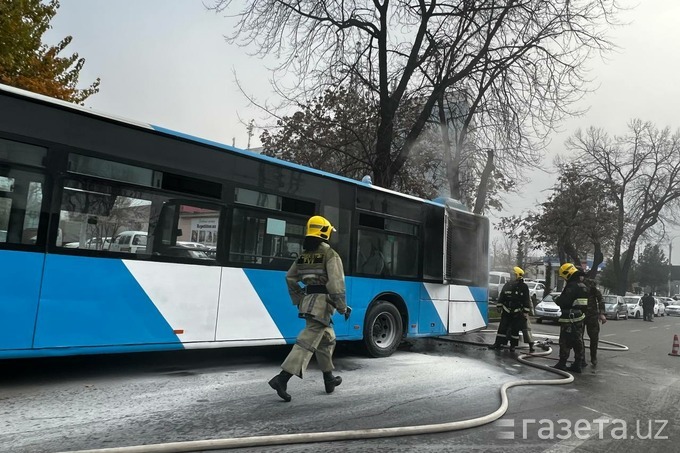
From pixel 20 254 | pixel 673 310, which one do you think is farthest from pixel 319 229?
pixel 673 310

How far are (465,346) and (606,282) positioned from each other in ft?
198

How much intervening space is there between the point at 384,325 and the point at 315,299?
11.4 ft

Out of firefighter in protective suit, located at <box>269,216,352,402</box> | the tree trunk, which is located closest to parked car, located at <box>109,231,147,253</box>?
firefighter in protective suit, located at <box>269,216,352,402</box>

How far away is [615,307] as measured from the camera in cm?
2881

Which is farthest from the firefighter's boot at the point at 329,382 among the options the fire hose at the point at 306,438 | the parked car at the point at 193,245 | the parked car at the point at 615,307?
the parked car at the point at 615,307

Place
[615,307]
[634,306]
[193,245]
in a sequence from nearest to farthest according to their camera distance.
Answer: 1. [193,245]
2. [615,307]
3. [634,306]

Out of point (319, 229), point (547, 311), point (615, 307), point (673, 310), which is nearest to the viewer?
point (319, 229)

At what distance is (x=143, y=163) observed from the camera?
226 inches

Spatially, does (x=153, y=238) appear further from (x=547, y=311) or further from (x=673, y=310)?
(x=673, y=310)

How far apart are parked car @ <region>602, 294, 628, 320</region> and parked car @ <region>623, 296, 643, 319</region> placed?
6.83 feet

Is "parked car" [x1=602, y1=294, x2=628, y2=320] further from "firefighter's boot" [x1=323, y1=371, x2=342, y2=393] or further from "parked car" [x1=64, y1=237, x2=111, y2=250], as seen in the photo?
"parked car" [x1=64, y1=237, x2=111, y2=250]

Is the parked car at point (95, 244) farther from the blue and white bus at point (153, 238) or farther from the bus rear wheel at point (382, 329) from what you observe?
the bus rear wheel at point (382, 329)

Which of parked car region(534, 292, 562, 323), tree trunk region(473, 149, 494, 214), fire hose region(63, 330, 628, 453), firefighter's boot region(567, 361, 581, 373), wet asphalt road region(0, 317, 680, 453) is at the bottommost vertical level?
wet asphalt road region(0, 317, 680, 453)

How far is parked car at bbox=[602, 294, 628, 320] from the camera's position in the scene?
94.4ft
